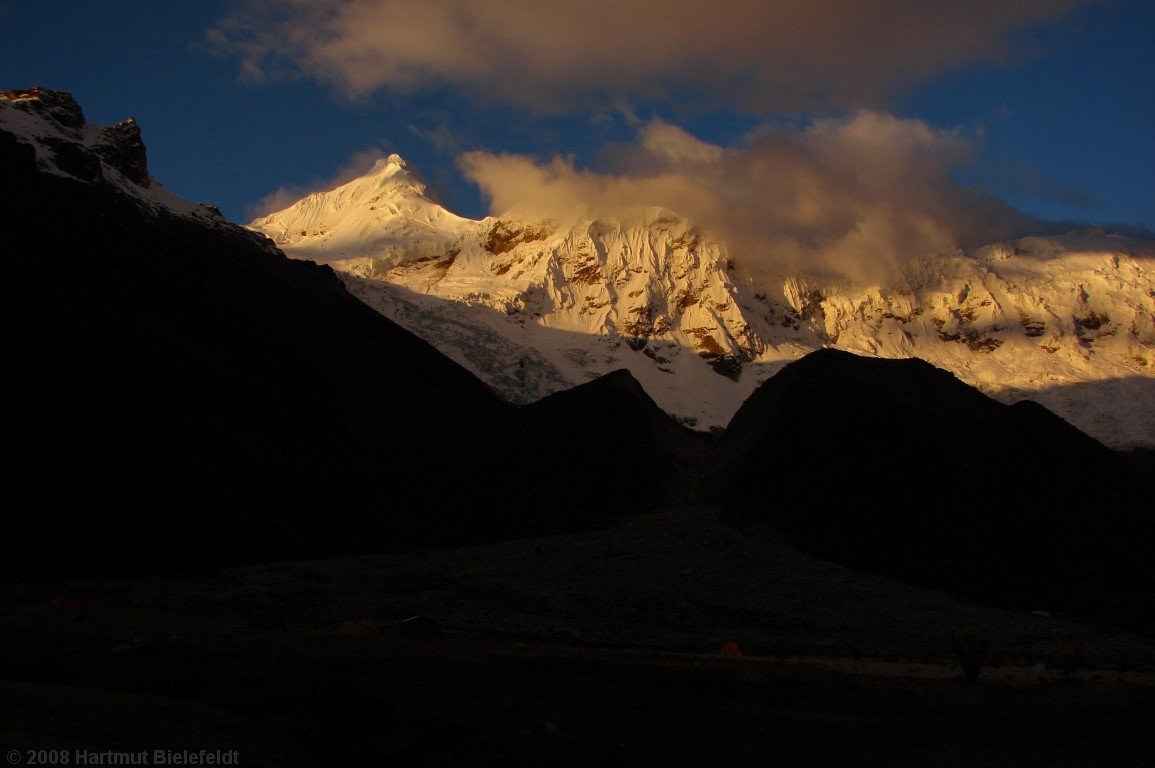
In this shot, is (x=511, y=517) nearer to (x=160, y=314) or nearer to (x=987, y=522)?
(x=987, y=522)

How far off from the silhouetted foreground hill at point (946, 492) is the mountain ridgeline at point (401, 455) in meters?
0.14

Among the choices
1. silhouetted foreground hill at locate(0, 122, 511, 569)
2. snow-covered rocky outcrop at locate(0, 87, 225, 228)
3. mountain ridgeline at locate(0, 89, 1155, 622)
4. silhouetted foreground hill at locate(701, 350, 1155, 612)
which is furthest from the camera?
snow-covered rocky outcrop at locate(0, 87, 225, 228)

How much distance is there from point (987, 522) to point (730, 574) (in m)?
14.2

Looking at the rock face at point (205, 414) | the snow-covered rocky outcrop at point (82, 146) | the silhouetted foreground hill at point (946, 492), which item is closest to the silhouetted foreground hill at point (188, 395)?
the rock face at point (205, 414)

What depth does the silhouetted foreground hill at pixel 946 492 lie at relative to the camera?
51844mm

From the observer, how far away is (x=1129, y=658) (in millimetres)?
39062

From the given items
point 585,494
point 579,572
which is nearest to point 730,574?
point 579,572

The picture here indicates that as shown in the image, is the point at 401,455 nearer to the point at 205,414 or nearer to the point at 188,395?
the point at 205,414

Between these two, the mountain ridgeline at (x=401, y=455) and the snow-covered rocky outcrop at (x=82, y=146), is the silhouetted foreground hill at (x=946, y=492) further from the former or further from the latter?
the snow-covered rocky outcrop at (x=82, y=146)

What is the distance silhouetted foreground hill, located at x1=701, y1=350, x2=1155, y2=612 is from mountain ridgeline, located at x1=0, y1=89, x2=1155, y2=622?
142 mm

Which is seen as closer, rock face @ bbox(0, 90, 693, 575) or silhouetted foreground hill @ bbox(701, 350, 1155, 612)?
rock face @ bbox(0, 90, 693, 575)

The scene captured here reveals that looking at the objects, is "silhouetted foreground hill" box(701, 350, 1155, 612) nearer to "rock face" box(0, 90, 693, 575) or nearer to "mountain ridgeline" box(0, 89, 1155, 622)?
"mountain ridgeline" box(0, 89, 1155, 622)

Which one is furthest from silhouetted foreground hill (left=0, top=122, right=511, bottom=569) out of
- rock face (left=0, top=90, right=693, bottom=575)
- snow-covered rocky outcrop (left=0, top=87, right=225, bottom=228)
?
snow-covered rocky outcrop (left=0, top=87, right=225, bottom=228)

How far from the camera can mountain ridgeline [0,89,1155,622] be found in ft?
169
